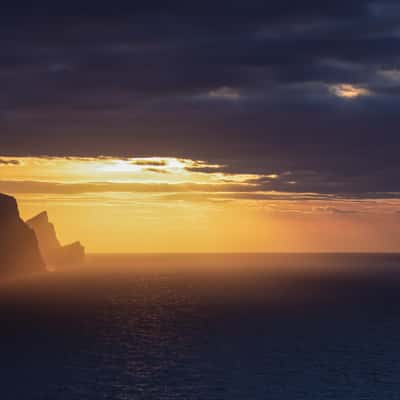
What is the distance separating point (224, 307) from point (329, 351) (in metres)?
60.6

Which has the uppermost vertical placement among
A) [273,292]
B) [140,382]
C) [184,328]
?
[273,292]

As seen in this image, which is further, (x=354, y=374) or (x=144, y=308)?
(x=144, y=308)

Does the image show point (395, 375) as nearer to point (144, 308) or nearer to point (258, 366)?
point (258, 366)

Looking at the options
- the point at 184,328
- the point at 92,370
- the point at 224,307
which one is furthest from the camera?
the point at 224,307

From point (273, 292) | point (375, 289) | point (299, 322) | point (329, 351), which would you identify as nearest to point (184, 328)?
point (299, 322)

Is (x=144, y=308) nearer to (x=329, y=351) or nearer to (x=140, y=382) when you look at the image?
(x=329, y=351)

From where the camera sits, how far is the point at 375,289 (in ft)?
648

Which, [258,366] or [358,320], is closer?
[258,366]

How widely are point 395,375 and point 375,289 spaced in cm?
12888

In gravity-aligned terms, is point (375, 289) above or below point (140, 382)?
above

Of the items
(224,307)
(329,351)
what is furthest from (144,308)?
(329,351)

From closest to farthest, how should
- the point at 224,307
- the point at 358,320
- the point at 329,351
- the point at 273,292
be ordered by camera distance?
1. the point at 329,351
2. the point at 358,320
3. the point at 224,307
4. the point at 273,292

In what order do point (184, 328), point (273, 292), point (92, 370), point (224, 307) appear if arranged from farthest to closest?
point (273, 292), point (224, 307), point (184, 328), point (92, 370)

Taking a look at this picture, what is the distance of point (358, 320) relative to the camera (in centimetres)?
11981
